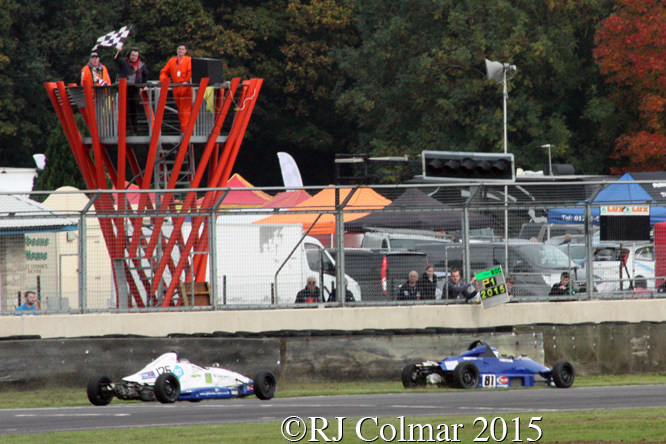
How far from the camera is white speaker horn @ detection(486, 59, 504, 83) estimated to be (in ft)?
98.9

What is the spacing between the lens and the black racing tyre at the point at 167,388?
1174 centimetres

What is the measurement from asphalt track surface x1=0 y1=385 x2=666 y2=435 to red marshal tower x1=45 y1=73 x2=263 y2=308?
374 cm

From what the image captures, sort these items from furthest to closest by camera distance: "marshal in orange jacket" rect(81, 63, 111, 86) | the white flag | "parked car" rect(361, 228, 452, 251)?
the white flag < "marshal in orange jacket" rect(81, 63, 111, 86) < "parked car" rect(361, 228, 452, 251)

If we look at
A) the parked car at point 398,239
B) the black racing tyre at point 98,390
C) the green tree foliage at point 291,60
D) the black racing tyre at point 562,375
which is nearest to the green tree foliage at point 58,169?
the green tree foliage at point 291,60

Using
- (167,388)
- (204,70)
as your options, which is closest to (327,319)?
(167,388)

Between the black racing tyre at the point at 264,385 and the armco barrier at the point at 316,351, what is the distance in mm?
1616

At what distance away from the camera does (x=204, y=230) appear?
15.4m

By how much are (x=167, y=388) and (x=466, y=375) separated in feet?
12.7

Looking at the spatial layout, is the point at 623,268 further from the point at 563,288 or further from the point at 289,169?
the point at 289,169

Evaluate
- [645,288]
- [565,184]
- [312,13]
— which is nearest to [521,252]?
[565,184]

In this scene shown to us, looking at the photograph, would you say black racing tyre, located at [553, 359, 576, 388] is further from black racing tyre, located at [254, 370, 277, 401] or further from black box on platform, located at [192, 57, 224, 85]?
black box on platform, located at [192, 57, 224, 85]

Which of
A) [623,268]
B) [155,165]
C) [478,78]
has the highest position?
[478,78]

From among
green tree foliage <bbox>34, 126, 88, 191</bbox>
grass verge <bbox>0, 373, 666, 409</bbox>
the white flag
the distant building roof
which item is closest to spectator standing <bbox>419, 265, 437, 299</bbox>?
grass verge <bbox>0, 373, 666, 409</bbox>

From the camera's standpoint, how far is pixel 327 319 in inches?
611
